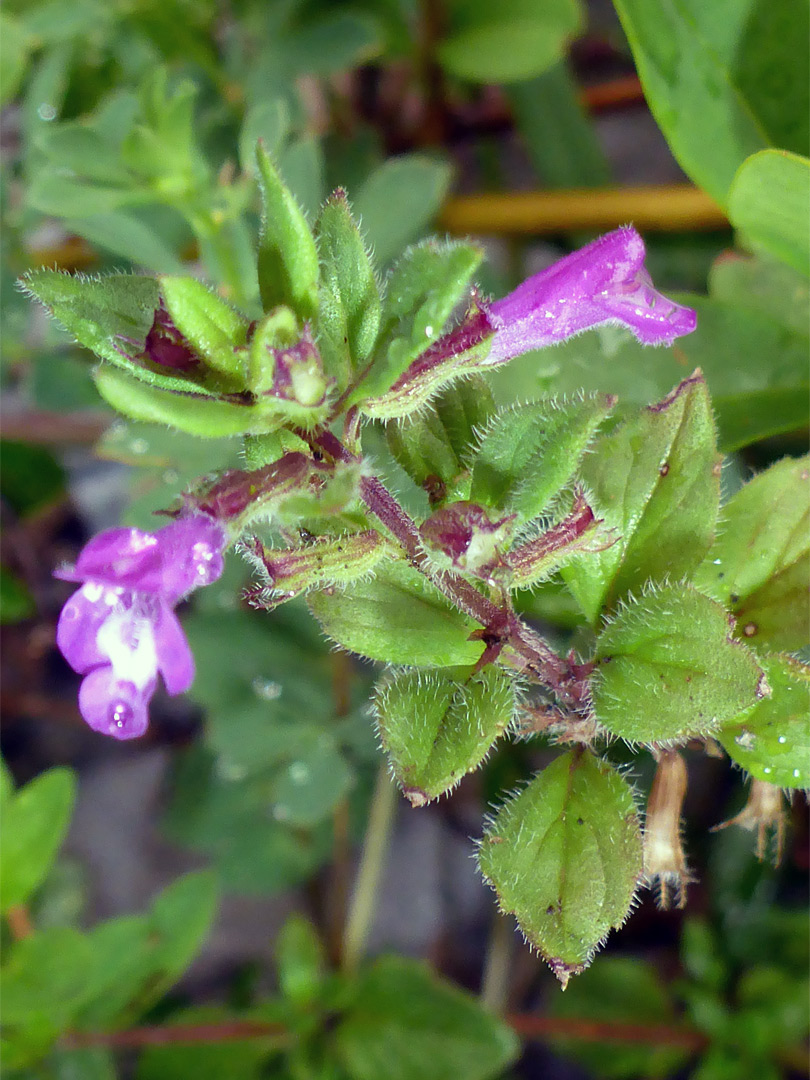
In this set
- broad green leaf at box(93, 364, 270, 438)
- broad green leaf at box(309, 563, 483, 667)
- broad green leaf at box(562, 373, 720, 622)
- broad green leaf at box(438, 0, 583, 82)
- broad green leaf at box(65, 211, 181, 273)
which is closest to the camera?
broad green leaf at box(93, 364, 270, 438)

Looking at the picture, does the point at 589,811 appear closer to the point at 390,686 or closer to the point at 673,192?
the point at 390,686

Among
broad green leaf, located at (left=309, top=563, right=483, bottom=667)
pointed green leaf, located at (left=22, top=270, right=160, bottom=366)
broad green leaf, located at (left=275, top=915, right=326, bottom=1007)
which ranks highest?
pointed green leaf, located at (left=22, top=270, right=160, bottom=366)

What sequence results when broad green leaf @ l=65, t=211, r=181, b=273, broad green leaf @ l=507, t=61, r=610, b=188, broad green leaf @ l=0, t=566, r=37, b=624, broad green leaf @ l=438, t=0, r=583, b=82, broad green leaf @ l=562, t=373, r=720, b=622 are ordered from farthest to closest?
1. broad green leaf @ l=0, t=566, r=37, b=624
2. broad green leaf @ l=507, t=61, r=610, b=188
3. broad green leaf @ l=438, t=0, r=583, b=82
4. broad green leaf @ l=65, t=211, r=181, b=273
5. broad green leaf @ l=562, t=373, r=720, b=622

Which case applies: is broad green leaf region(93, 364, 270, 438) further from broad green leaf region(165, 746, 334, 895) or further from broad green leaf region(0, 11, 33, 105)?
broad green leaf region(165, 746, 334, 895)

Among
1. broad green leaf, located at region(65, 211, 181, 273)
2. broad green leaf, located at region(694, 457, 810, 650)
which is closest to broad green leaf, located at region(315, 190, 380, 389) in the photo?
broad green leaf, located at region(694, 457, 810, 650)

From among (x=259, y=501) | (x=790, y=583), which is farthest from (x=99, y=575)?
(x=790, y=583)

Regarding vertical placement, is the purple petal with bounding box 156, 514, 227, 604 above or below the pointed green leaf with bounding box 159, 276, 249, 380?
below

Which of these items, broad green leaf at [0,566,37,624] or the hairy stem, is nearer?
the hairy stem
